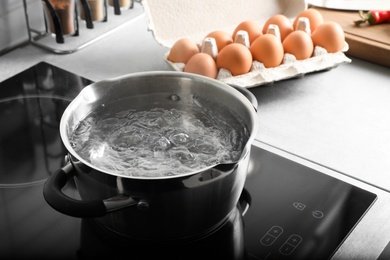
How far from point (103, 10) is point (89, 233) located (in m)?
0.69

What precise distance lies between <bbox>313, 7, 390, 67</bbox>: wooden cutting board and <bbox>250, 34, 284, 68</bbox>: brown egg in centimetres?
22

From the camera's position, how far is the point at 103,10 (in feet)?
4.34

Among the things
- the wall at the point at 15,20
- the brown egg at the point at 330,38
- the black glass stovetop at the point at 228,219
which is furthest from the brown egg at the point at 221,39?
the wall at the point at 15,20

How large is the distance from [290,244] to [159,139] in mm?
224

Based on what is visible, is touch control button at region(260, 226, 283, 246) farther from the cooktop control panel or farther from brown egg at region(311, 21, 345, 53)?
brown egg at region(311, 21, 345, 53)

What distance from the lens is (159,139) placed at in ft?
2.55

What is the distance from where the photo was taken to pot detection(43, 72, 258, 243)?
0.65 metres

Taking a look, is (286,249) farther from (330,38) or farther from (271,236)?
(330,38)

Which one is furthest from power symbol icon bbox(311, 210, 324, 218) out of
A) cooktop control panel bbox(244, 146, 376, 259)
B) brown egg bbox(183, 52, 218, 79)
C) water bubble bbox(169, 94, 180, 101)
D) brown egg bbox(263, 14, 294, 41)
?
brown egg bbox(263, 14, 294, 41)

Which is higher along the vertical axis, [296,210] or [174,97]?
[174,97]

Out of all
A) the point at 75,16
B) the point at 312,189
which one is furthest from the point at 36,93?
the point at 312,189

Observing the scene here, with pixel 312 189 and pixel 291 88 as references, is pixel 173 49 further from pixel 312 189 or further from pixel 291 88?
pixel 312 189

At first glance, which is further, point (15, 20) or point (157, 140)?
point (15, 20)

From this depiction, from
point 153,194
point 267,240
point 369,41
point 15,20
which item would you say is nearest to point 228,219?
point 267,240
